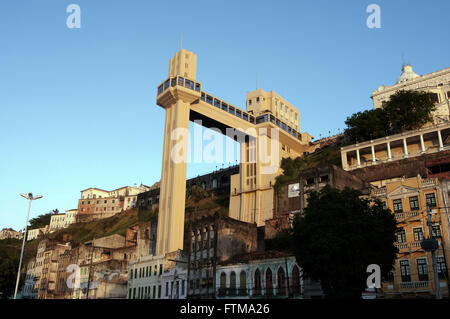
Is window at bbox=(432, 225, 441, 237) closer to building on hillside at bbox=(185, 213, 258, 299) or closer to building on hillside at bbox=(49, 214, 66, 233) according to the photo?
building on hillside at bbox=(185, 213, 258, 299)

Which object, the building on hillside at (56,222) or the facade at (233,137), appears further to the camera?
the building on hillside at (56,222)

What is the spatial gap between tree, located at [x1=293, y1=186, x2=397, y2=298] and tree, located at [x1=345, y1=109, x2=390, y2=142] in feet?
158

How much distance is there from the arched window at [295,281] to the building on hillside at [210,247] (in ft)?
40.2

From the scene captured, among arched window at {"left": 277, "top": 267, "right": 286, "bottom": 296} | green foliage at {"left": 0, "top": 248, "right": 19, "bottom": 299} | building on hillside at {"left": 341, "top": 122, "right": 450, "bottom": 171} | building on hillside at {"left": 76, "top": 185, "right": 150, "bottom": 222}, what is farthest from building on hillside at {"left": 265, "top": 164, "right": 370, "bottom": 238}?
building on hillside at {"left": 76, "top": 185, "right": 150, "bottom": 222}

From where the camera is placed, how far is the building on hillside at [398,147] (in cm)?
6950

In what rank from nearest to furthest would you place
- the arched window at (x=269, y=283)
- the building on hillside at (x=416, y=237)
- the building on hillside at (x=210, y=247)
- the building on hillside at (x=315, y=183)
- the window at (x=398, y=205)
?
the building on hillside at (x=416, y=237)
the window at (x=398, y=205)
the arched window at (x=269, y=283)
the building on hillside at (x=210, y=247)
the building on hillside at (x=315, y=183)

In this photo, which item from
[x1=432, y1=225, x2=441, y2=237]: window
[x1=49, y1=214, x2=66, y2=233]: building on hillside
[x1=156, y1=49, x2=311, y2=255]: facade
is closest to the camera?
[x1=432, y1=225, x2=441, y2=237]: window

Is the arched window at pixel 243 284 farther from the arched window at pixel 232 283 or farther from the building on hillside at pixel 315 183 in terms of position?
the building on hillside at pixel 315 183

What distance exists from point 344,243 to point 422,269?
10.9m

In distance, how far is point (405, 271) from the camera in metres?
39.4

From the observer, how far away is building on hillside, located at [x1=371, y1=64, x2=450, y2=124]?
271ft

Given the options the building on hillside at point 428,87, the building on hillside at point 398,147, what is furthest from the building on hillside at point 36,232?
→ the building on hillside at point 428,87
